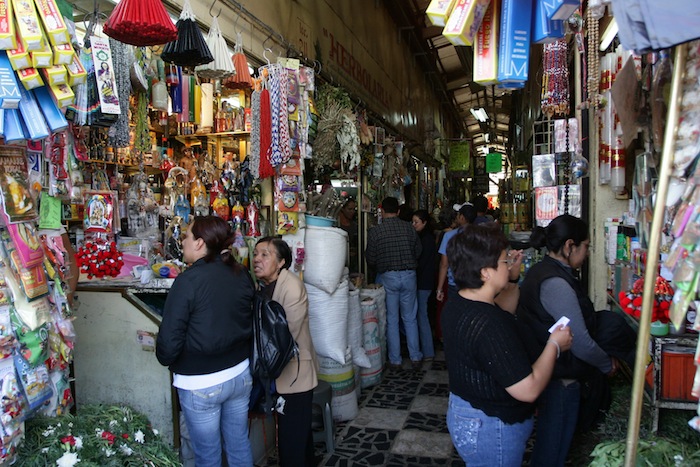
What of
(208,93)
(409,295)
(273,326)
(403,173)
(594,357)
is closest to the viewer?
(594,357)

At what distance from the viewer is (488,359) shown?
6.61 ft

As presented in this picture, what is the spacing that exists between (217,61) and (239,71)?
378mm

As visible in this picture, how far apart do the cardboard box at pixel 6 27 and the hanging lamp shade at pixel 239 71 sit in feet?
7.35

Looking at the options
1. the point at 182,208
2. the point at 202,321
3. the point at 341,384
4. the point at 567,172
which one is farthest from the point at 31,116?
the point at 567,172

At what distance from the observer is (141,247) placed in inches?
162

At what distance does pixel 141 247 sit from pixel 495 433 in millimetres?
2958

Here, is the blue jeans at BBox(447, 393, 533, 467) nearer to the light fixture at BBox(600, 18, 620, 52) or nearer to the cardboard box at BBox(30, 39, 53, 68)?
the cardboard box at BBox(30, 39, 53, 68)

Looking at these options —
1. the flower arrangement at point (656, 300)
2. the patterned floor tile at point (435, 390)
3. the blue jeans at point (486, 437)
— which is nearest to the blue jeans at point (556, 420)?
the flower arrangement at point (656, 300)

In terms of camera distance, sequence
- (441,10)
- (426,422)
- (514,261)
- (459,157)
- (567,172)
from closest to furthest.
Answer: (441,10)
(514,261)
(426,422)
(567,172)
(459,157)

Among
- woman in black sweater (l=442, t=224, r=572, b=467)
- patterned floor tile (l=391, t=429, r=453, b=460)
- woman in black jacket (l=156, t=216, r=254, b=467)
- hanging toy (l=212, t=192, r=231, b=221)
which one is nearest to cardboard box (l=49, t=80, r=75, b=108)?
woman in black jacket (l=156, t=216, r=254, b=467)

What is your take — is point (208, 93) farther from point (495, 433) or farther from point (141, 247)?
point (495, 433)

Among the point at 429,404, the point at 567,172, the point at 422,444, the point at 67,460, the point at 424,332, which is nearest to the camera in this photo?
the point at 67,460

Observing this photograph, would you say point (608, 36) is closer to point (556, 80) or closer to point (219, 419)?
point (556, 80)

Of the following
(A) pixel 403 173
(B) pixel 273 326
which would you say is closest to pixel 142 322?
(B) pixel 273 326
